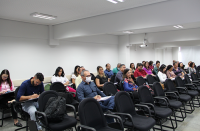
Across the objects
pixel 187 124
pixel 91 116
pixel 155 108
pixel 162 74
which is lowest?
pixel 187 124

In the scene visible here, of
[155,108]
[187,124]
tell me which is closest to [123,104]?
[155,108]

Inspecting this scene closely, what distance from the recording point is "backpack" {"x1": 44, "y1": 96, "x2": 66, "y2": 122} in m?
2.69

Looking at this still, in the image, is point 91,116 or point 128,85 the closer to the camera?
point 91,116

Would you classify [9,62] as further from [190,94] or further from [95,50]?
[190,94]

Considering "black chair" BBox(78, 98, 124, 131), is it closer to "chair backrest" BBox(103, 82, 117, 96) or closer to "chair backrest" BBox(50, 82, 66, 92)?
"chair backrest" BBox(103, 82, 117, 96)

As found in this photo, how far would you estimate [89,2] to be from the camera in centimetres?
439

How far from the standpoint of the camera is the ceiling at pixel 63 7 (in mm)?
4336

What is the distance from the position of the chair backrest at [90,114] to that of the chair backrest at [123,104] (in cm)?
40

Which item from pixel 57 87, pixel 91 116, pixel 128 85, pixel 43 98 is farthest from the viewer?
pixel 57 87

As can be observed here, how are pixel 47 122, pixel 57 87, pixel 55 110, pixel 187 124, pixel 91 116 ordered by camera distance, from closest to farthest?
1. pixel 91 116
2. pixel 47 122
3. pixel 55 110
4. pixel 187 124
5. pixel 57 87

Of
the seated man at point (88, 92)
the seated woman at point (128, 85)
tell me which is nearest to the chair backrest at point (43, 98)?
the seated man at point (88, 92)

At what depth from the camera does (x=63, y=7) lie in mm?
4746

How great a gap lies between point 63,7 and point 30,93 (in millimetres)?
2638

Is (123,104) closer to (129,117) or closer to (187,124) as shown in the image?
(129,117)
